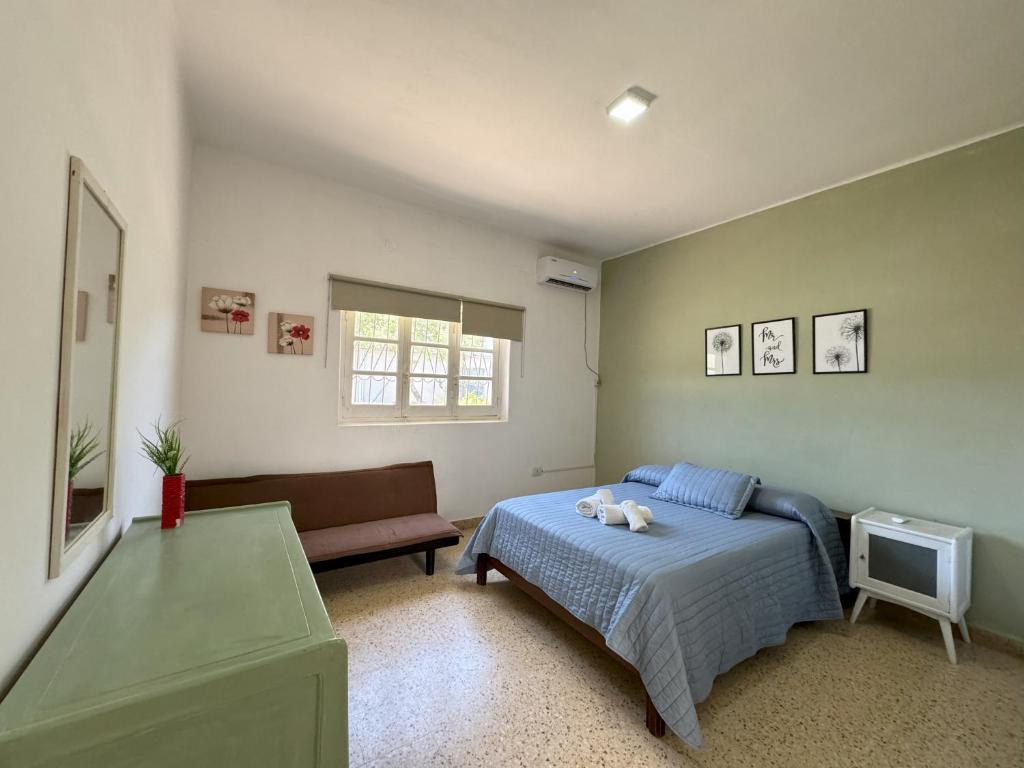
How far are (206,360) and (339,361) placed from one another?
2.63ft

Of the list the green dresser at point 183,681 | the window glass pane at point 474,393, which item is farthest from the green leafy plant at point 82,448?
the window glass pane at point 474,393

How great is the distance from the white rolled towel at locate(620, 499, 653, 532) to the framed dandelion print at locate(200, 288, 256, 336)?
8.71 ft

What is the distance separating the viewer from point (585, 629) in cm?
191

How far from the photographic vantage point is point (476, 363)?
376 cm

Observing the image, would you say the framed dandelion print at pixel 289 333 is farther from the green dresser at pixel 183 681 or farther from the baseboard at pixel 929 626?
the baseboard at pixel 929 626

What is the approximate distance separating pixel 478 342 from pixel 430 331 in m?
0.48

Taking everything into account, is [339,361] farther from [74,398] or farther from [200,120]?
[74,398]

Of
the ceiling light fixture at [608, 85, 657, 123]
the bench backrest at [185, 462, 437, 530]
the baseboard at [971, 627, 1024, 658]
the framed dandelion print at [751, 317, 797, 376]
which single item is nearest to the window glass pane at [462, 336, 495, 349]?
the bench backrest at [185, 462, 437, 530]

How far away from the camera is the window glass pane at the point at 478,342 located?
367 cm

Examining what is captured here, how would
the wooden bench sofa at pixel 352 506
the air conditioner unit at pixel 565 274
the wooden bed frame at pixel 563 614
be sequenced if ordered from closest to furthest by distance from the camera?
the wooden bed frame at pixel 563 614, the wooden bench sofa at pixel 352 506, the air conditioner unit at pixel 565 274

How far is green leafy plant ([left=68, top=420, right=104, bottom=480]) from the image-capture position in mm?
890

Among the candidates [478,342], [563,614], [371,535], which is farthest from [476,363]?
[563,614]

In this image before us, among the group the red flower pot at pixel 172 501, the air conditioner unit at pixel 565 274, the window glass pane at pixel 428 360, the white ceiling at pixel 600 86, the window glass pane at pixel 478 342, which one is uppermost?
the white ceiling at pixel 600 86

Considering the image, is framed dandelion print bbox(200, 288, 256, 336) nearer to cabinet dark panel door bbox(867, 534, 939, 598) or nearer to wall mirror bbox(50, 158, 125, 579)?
wall mirror bbox(50, 158, 125, 579)
